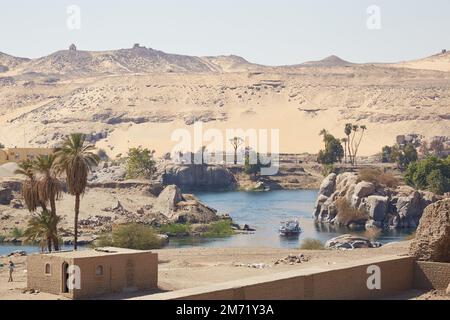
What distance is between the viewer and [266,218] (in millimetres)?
63688

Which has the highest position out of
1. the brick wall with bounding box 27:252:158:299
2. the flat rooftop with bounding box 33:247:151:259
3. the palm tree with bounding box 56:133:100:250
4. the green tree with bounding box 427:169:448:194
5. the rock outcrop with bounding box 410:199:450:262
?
the palm tree with bounding box 56:133:100:250

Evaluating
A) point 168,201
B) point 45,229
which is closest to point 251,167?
point 168,201

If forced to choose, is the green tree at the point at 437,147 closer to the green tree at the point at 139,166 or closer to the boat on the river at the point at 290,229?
the green tree at the point at 139,166

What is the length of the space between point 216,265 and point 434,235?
10.8 m

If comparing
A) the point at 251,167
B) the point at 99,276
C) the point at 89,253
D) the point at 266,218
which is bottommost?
the point at 266,218

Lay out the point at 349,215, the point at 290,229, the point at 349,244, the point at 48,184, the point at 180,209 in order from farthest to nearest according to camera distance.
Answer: the point at 180,209 → the point at 349,215 → the point at 290,229 → the point at 349,244 → the point at 48,184

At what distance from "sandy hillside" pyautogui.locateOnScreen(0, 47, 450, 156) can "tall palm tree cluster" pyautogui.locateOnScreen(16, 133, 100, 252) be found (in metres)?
84.6

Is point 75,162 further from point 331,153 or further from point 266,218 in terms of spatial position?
point 331,153

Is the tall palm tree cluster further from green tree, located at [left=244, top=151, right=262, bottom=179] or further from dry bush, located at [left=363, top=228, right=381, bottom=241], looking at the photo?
green tree, located at [left=244, top=151, right=262, bottom=179]

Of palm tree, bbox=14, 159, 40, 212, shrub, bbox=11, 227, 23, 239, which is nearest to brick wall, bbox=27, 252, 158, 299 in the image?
palm tree, bbox=14, 159, 40, 212

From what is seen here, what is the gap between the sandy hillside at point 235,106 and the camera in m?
127

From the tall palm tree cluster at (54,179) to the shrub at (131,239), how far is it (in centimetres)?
626

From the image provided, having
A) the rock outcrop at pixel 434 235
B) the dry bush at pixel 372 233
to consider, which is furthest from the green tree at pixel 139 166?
the rock outcrop at pixel 434 235

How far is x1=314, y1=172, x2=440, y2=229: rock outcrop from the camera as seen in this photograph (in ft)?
196
